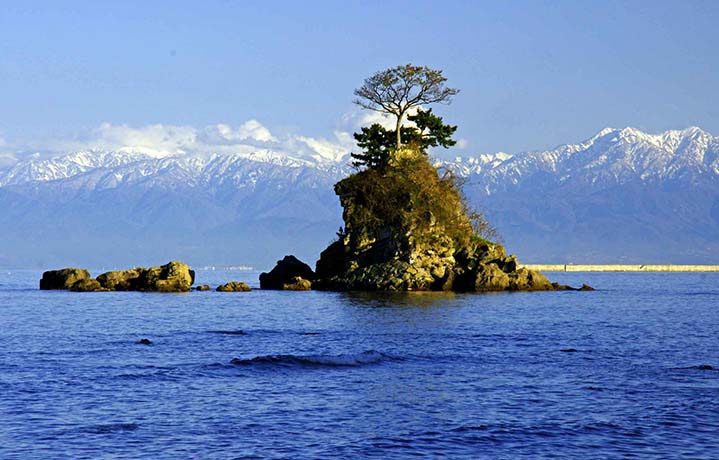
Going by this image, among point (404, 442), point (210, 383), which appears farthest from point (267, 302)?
point (404, 442)

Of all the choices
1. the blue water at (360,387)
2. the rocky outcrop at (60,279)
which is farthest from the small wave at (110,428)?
the rocky outcrop at (60,279)

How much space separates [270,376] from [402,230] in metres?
67.5

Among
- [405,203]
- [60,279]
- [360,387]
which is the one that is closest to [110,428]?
[360,387]

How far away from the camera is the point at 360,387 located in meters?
39.5

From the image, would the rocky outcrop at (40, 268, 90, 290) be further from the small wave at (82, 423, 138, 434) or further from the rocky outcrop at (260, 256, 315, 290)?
the small wave at (82, 423, 138, 434)

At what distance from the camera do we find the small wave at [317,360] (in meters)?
47.0

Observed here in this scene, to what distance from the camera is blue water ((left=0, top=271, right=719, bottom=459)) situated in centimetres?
2912

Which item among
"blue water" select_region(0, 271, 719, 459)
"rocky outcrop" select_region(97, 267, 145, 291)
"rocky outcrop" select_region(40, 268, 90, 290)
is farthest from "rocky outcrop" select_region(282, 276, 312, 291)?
"blue water" select_region(0, 271, 719, 459)

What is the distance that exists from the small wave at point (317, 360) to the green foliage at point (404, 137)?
221ft

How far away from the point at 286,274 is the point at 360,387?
91.4 meters

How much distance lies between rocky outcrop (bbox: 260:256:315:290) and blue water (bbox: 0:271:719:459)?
163ft

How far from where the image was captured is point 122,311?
3374 inches

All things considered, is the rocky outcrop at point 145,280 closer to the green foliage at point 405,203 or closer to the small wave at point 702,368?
the green foliage at point 405,203

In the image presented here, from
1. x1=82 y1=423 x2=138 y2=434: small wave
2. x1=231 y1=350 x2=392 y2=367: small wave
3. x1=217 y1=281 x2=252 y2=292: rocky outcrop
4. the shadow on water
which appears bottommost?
x1=82 y1=423 x2=138 y2=434: small wave
